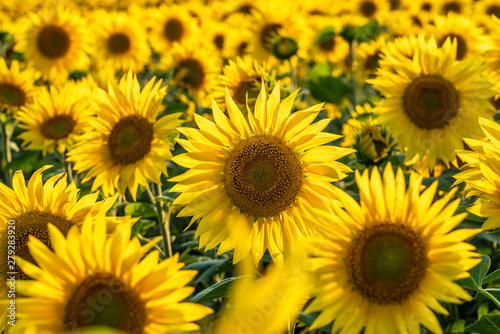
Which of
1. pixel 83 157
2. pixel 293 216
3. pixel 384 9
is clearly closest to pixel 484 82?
pixel 293 216

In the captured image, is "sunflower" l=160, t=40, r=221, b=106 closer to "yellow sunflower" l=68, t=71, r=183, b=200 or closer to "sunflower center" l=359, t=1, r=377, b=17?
"yellow sunflower" l=68, t=71, r=183, b=200

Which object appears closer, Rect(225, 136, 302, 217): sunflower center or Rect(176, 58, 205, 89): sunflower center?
Rect(225, 136, 302, 217): sunflower center

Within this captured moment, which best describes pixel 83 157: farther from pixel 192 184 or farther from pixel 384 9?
pixel 384 9

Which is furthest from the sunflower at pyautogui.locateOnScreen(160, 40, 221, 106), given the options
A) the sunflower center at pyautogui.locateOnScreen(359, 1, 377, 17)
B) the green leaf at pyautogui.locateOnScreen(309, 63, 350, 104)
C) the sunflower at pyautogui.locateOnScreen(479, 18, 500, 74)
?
the sunflower center at pyautogui.locateOnScreen(359, 1, 377, 17)

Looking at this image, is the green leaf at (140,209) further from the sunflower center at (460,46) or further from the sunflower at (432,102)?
the sunflower center at (460,46)

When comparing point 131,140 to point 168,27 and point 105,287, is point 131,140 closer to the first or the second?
point 105,287

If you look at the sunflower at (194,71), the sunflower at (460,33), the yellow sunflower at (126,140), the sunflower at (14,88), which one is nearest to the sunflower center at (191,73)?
the sunflower at (194,71)

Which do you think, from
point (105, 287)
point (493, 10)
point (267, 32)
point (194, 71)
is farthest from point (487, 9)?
point (105, 287)
